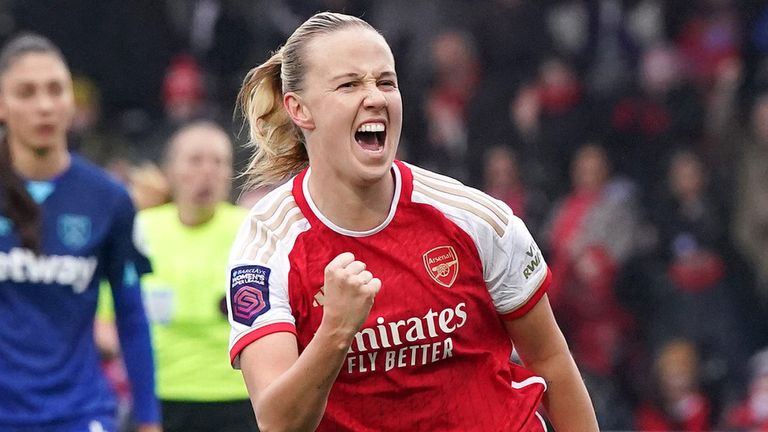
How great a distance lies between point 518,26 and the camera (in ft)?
37.8

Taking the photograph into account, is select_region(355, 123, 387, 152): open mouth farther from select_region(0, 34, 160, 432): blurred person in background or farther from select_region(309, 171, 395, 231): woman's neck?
select_region(0, 34, 160, 432): blurred person in background

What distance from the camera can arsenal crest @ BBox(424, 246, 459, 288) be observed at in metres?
4.00

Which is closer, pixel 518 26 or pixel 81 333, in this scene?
pixel 81 333

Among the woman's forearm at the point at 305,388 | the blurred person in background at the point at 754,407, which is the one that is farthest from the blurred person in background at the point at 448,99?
the woman's forearm at the point at 305,388

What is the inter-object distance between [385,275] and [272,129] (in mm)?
671

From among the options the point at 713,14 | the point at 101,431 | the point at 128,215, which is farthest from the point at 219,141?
the point at 713,14

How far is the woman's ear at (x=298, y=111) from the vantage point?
4082 millimetres

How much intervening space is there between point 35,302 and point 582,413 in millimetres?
2260

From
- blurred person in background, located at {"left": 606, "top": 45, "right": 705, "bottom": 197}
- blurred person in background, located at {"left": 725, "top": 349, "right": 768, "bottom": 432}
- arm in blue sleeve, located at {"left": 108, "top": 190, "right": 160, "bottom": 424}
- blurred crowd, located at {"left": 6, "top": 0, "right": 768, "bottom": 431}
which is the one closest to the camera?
arm in blue sleeve, located at {"left": 108, "top": 190, "right": 160, "bottom": 424}

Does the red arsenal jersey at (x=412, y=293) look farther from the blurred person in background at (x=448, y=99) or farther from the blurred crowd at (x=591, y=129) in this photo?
the blurred person in background at (x=448, y=99)

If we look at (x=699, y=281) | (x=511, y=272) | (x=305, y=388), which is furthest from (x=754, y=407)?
(x=305, y=388)

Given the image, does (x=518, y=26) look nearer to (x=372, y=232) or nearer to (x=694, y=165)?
(x=694, y=165)

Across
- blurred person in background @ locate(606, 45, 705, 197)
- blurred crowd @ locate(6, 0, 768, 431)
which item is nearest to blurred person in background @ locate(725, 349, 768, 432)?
blurred crowd @ locate(6, 0, 768, 431)

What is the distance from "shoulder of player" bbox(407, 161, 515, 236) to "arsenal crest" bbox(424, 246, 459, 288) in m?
0.10
